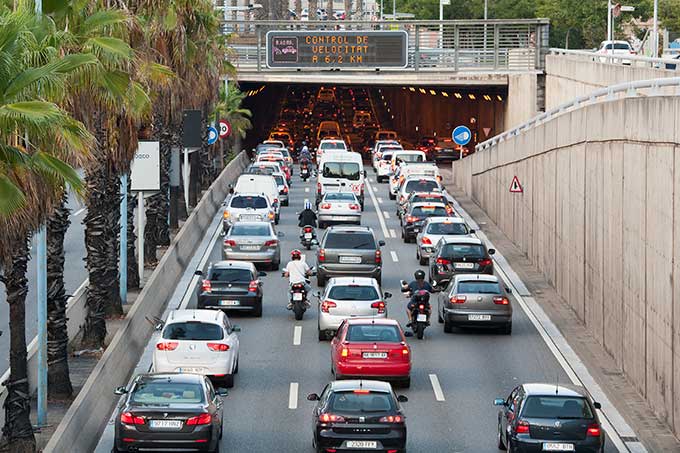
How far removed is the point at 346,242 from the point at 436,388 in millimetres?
11956

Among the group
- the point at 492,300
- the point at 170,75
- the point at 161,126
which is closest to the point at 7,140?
the point at 170,75

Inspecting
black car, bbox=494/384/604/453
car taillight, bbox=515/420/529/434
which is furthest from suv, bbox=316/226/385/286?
car taillight, bbox=515/420/529/434

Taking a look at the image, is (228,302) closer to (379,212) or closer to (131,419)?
(131,419)

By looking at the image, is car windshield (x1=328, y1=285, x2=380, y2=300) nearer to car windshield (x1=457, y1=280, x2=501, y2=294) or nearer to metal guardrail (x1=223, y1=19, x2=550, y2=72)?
car windshield (x1=457, y1=280, x2=501, y2=294)

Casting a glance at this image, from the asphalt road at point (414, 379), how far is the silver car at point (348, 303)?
672mm

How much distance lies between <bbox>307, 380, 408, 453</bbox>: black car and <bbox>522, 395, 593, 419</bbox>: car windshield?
1.88 meters

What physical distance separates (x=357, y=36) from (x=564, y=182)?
1421 inches

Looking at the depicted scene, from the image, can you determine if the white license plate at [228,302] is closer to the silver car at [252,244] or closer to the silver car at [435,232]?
the silver car at [252,244]

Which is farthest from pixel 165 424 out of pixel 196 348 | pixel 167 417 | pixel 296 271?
pixel 296 271

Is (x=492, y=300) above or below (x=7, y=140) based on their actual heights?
below

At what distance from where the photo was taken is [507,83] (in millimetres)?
72125

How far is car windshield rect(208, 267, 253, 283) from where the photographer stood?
3434 cm

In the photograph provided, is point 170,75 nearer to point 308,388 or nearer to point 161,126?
point 308,388

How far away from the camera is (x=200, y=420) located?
2131cm
